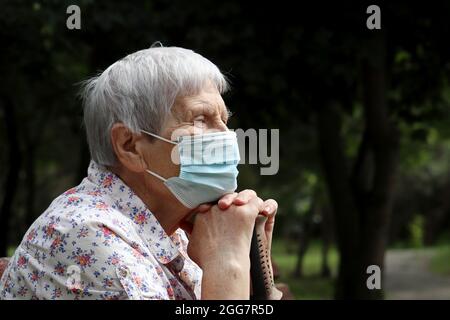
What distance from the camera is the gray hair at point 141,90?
2684 millimetres

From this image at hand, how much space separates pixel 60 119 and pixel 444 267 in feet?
32.6

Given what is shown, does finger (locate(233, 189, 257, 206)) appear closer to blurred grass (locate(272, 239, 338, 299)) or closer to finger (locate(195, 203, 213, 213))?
finger (locate(195, 203, 213, 213))

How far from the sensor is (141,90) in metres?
2.68

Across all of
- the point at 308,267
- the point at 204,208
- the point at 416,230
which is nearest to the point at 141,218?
the point at 204,208

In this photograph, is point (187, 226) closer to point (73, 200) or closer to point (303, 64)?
point (73, 200)

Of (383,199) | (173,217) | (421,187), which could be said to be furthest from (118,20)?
(421,187)

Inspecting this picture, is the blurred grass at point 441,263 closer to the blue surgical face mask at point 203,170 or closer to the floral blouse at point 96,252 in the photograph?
the blue surgical face mask at point 203,170

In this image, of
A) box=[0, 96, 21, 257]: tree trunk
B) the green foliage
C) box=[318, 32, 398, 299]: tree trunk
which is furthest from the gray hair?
the green foliage

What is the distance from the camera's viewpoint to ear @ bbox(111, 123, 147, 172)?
8.93ft

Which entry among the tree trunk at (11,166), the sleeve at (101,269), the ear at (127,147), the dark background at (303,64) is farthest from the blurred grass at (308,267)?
the sleeve at (101,269)

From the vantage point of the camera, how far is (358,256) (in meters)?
9.61

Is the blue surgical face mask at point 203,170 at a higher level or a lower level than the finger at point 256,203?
higher
